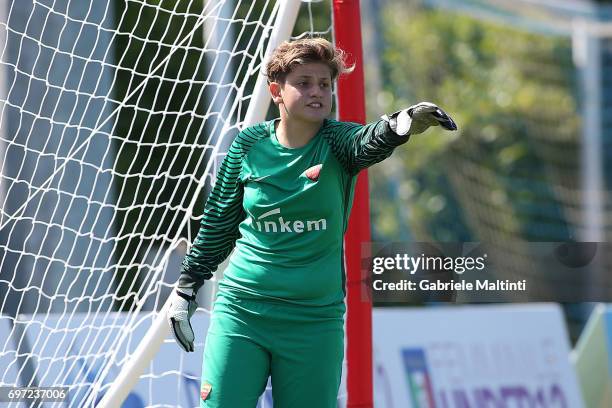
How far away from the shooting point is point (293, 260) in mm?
3574

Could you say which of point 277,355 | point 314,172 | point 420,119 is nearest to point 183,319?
point 277,355

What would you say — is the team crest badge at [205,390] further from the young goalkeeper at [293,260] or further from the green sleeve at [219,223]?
the green sleeve at [219,223]

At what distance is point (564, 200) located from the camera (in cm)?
1506

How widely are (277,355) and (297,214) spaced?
43cm

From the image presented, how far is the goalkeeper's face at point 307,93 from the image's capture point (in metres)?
3.61

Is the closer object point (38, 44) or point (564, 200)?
point (38, 44)

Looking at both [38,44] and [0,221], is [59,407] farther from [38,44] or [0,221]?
[38,44]

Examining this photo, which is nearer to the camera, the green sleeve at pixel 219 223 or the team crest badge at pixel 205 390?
the team crest badge at pixel 205 390

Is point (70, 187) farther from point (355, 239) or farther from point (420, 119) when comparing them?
point (420, 119)

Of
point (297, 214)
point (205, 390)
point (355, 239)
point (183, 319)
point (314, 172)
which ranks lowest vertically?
point (205, 390)

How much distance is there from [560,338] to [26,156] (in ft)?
10.4

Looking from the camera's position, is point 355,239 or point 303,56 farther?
point 355,239

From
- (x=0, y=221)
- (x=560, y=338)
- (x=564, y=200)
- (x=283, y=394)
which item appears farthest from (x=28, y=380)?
(x=564, y=200)

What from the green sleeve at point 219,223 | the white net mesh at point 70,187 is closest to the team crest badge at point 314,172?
the green sleeve at point 219,223
